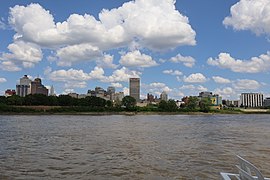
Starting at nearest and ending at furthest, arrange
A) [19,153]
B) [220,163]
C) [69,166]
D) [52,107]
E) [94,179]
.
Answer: [94,179]
[69,166]
[220,163]
[19,153]
[52,107]

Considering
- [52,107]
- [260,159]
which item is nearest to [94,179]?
[260,159]

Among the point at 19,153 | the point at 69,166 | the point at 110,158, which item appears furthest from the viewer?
the point at 19,153

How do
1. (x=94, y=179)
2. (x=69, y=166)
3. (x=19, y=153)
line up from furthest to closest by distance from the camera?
(x=19, y=153) < (x=69, y=166) < (x=94, y=179)

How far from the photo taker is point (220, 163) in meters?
18.9

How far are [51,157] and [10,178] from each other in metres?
6.48

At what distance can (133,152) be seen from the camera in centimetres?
2347

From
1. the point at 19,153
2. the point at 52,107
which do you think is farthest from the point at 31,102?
the point at 19,153

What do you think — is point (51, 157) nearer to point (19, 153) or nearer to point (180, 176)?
point (19, 153)

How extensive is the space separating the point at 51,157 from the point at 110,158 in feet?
13.5

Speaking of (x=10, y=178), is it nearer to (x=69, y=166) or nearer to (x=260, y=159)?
(x=69, y=166)

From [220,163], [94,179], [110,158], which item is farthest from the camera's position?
[110,158]

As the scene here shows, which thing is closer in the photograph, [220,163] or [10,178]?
[10,178]

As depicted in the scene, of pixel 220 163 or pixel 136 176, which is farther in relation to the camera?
pixel 220 163

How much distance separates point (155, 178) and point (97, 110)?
179 meters
